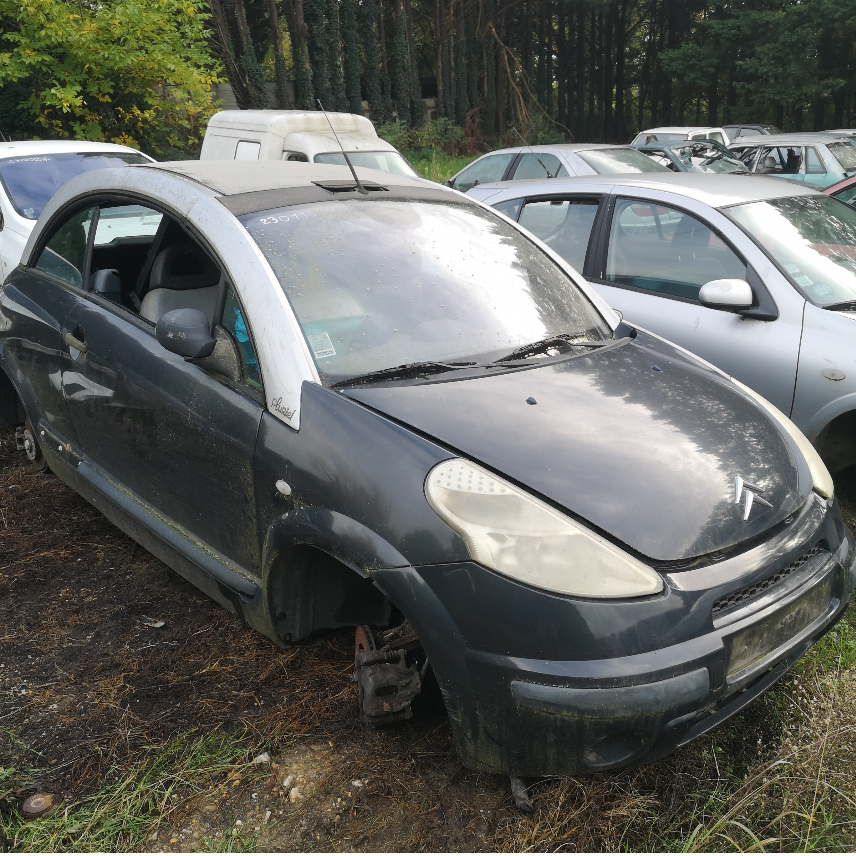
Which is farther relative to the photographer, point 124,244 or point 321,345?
point 124,244

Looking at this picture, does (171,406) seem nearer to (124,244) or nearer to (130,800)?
(130,800)

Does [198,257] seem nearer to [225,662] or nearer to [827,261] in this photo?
[225,662]

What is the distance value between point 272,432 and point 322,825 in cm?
114

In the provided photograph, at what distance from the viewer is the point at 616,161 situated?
10938 millimetres

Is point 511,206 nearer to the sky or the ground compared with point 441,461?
nearer to the sky

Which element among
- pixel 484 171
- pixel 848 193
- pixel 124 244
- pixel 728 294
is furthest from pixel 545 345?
pixel 484 171

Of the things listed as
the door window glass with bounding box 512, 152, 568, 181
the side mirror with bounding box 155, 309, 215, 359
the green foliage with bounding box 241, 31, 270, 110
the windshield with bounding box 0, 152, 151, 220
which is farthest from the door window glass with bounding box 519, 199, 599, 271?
the green foliage with bounding box 241, 31, 270, 110

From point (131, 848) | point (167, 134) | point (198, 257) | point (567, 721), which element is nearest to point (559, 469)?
point (567, 721)

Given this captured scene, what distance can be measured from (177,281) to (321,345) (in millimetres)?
1229

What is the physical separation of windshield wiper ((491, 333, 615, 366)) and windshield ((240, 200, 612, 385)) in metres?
0.04

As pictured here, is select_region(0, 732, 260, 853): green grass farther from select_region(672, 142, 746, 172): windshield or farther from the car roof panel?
select_region(672, 142, 746, 172): windshield

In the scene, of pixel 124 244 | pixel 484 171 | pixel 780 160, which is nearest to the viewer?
pixel 124 244

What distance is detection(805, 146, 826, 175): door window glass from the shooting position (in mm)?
13789

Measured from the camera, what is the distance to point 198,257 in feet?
12.0
